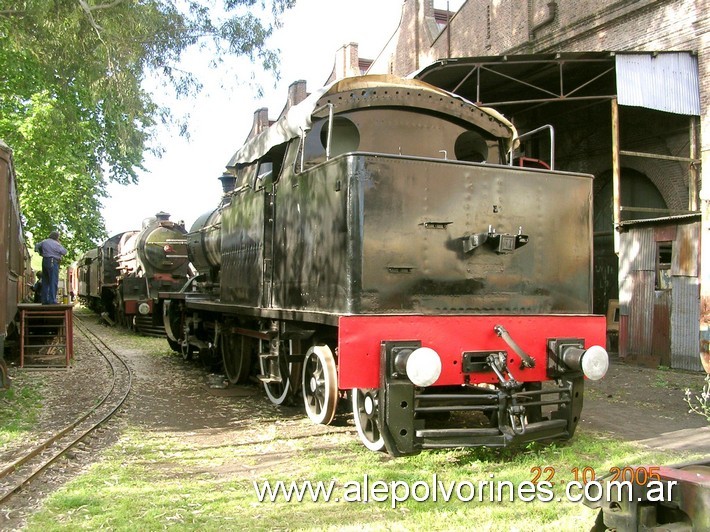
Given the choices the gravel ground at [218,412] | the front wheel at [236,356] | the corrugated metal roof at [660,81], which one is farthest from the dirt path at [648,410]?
the corrugated metal roof at [660,81]

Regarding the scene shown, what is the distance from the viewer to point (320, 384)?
5.46m

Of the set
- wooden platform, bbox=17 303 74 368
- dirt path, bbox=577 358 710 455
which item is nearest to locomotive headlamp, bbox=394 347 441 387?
dirt path, bbox=577 358 710 455

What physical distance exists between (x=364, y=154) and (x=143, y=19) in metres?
8.13

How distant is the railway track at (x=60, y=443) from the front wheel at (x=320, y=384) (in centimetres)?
202

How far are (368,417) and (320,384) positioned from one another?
2.22 ft

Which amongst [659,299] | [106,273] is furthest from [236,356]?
[106,273]

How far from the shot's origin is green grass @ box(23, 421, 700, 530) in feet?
12.0

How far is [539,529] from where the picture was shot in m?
3.54

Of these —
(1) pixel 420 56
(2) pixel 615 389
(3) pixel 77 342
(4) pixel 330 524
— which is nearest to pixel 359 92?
(4) pixel 330 524

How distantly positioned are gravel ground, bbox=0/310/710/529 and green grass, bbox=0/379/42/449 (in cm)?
11

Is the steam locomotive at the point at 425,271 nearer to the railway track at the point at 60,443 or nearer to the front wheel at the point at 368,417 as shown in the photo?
the front wheel at the point at 368,417

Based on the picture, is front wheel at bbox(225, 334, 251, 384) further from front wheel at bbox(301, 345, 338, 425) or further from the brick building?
the brick building

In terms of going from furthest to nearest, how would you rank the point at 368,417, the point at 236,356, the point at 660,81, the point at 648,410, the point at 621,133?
1. the point at 621,133
2. the point at 660,81
3. the point at 236,356
4. the point at 648,410
5. the point at 368,417

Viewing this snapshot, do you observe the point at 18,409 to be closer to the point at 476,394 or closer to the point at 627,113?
the point at 476,394
